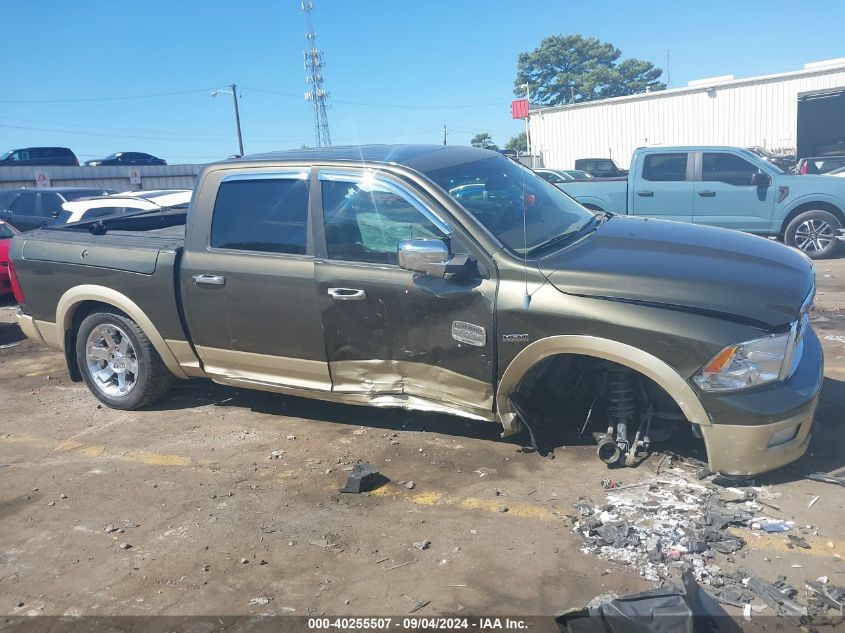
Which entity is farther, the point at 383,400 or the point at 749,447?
the point at 383,400

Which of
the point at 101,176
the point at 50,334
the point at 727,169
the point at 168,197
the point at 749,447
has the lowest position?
the point at 749,447

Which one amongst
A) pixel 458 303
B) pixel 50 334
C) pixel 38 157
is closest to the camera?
pixel 458 303

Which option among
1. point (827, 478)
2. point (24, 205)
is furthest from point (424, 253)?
point (24, 205)

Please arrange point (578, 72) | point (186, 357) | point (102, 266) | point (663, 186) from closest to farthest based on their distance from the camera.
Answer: point (186, 357) → point (102, 266) → point (663, 186) → point (578, 72)

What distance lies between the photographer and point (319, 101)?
35.4 feet

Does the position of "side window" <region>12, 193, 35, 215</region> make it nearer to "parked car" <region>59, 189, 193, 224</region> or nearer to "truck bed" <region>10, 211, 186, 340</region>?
"parked car" <region>59, 189, 193, 224</region>

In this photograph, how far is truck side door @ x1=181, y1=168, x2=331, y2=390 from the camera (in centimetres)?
471

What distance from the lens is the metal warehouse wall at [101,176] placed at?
2797cm

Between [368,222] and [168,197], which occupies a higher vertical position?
[168,197]

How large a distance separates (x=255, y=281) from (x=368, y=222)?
0.88 metres

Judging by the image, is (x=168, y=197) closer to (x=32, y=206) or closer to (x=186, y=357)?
(x=32, y=206)

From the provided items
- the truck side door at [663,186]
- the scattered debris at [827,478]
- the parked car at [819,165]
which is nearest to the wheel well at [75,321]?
the scattered debris at [827,478]

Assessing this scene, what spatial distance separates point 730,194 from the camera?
39.2 feet

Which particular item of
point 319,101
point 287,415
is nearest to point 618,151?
point 319,101
